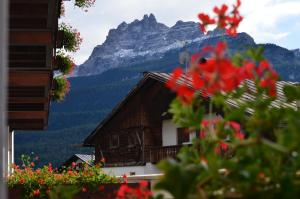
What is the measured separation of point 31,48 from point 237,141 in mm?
10813

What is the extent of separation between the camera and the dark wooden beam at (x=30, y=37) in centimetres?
1187

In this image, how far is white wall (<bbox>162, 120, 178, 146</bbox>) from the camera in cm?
3469

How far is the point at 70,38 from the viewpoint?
698 inches

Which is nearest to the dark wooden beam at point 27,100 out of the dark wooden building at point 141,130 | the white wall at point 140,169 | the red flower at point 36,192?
the red flower at point 36,192

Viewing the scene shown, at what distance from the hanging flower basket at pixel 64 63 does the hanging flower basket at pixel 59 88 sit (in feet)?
3.45

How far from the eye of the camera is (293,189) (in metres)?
1.87

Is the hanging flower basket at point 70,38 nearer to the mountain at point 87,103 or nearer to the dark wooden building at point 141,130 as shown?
the dark wooden building at point 141,130

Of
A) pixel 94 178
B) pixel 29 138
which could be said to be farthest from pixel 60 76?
pixel 29 138

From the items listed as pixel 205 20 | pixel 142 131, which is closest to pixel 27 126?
pixel 142 131

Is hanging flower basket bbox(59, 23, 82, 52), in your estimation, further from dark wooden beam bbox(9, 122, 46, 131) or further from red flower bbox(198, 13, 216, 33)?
red flower bbox(198, 13, 216, 33)

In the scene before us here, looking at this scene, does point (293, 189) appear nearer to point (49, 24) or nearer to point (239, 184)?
point (239, 184)

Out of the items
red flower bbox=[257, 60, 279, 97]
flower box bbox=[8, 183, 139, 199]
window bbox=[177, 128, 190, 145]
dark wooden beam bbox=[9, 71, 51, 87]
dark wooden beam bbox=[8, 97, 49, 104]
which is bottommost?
flower box bbox=[8, 183, 139, 199]

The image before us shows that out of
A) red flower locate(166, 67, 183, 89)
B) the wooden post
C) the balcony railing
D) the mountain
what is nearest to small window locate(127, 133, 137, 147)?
the balcony railing

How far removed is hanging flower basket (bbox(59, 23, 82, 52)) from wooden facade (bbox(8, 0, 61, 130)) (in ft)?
4.56
